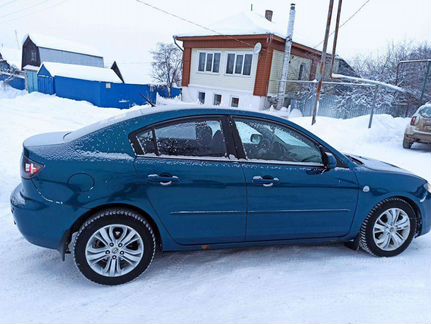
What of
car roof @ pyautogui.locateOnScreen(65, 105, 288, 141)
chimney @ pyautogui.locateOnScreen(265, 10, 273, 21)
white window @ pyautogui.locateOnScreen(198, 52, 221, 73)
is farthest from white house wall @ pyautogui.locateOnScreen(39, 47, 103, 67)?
car roof @ pyautogui.locateOnScreen(65, 105, 288, 141)

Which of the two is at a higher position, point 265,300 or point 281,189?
point 281,189

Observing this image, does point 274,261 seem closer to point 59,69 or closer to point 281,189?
point 281,189

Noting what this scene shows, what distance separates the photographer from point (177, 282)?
2984mm

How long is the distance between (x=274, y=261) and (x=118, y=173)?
176 centimetres

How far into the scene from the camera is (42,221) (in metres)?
2.72

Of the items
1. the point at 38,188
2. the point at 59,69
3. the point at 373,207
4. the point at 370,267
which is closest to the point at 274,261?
the point at 370,267

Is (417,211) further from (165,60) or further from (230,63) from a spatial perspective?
(165,60)

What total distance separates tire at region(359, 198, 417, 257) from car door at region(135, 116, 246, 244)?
1.38 m

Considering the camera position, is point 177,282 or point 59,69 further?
point 59,69

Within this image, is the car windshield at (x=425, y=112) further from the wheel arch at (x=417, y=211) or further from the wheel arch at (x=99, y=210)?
the wheel arch at (x=99, y=210)

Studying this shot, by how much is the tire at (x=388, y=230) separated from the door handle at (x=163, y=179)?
2.03m

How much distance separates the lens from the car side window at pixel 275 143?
3.16 metres

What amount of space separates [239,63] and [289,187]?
61.8 feet

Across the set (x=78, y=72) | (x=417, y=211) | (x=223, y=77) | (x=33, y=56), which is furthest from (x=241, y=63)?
(x=33, y=56)
